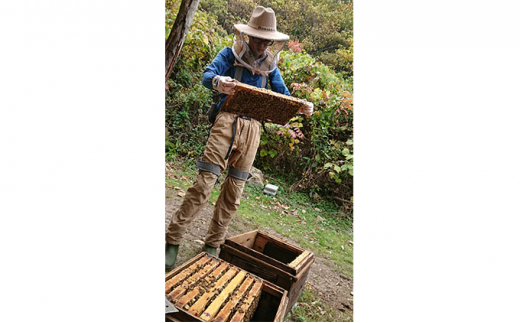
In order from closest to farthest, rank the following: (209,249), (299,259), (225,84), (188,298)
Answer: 1. (188,298)
2. (225,84)
3. (299,259)
4. (209,249)

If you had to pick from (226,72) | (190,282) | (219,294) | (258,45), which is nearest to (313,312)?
(219,294)

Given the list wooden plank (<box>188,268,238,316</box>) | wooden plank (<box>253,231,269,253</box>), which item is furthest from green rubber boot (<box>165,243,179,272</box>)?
wooden plank (<box>253,231,269,253</box>)

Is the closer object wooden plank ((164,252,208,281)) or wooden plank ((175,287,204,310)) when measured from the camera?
wooden plank ((175,287,204,310))

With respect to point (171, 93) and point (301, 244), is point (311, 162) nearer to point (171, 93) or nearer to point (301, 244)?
point (301, 244)

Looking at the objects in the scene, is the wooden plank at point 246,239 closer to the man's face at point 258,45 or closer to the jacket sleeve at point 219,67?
the jacket sleeve at point 219,67

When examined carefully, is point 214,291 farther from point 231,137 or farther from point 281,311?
point 231,137

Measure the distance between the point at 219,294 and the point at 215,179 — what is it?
2.48 feet

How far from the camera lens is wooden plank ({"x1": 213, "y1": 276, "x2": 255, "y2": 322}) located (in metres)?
1.42

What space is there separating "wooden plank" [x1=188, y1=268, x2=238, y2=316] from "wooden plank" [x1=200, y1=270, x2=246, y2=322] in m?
0.03

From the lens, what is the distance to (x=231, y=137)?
7.09 ft

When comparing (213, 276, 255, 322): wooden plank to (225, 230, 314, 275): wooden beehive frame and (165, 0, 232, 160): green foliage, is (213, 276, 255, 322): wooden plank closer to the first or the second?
(225, 230, 314, 275): wooden beehive frame

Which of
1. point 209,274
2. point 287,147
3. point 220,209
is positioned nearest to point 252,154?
point 220,209

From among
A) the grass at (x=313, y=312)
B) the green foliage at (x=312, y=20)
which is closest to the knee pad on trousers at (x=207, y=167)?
the grass at (x=313, y=312)

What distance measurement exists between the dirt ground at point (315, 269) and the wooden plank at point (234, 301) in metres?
0.68
